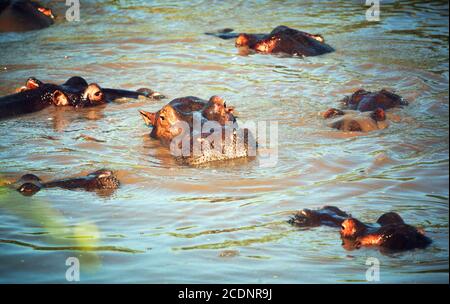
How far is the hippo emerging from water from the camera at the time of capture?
873 cm

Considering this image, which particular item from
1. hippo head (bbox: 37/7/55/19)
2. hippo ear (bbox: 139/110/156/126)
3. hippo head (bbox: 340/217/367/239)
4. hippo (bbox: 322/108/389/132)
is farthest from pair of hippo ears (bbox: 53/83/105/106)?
hippo head (bbox: 37/7/55/19)

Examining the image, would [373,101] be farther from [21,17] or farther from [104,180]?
[21,17]

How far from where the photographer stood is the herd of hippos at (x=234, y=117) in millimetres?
5586

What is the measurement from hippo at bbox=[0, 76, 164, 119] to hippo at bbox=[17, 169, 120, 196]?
9.58ft

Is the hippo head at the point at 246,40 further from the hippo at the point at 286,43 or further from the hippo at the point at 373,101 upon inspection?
the hippo at the point at 373,101

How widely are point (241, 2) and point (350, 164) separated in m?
9.05

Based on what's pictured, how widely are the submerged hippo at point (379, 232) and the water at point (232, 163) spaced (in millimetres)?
81

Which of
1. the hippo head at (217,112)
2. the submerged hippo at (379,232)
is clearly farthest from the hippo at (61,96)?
the submerged hippo at (379,232)

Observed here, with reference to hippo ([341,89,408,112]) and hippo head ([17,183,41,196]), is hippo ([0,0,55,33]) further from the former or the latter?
hippo head ([17,183,41,196])

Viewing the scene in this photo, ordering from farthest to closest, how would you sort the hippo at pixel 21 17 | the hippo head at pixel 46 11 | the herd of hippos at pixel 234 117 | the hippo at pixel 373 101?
1. the hippo head at pixel 46 11
2. the hippo at pixel 21 17
3. the hippo at pixel 373 101
4. the herd of hippos at pixel 234 117

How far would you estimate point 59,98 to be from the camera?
33.8 feet

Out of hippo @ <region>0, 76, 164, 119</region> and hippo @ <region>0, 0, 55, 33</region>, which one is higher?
hippo @ <region>0, 0, 55, 33</region>

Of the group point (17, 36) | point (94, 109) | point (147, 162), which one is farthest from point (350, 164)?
point (17, 36)

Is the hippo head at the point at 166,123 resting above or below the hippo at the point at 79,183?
above
